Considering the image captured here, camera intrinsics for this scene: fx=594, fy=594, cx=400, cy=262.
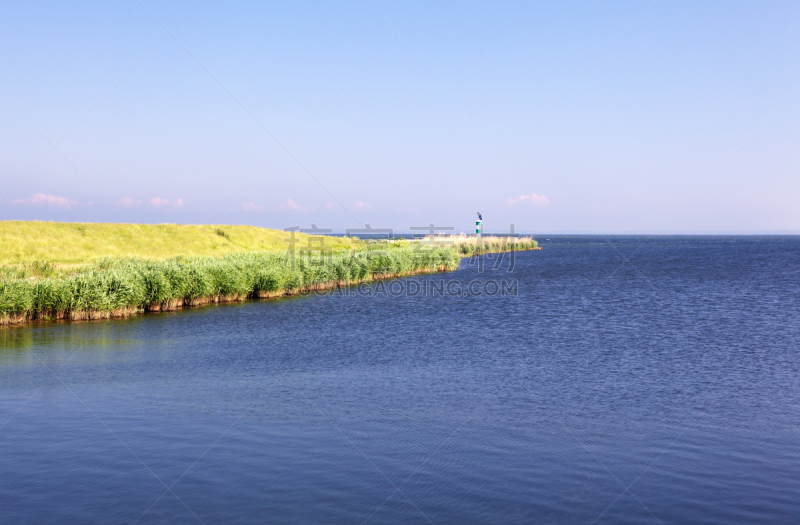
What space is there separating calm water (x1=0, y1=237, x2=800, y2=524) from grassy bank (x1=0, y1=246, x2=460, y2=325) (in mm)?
1499

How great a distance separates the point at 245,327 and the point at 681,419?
17.3 meters

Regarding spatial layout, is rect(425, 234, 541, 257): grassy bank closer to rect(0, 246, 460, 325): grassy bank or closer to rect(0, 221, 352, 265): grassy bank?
rect(0, 221, 352, 265): grassy bank

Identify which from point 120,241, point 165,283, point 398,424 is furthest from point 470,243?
point 398,424

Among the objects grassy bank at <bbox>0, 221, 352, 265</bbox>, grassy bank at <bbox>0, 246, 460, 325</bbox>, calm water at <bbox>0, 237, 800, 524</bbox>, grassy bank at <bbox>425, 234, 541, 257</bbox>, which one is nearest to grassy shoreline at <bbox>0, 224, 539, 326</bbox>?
grassy bank at <bbox>0, 246, 460, 325</bbox>

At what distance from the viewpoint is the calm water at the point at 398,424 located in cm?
866

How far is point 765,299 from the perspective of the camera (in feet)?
115

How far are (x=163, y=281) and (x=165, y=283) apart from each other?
0.15m

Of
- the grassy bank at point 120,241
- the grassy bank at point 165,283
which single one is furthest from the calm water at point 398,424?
the grassy bank at point 120,241

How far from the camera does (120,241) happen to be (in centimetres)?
5572

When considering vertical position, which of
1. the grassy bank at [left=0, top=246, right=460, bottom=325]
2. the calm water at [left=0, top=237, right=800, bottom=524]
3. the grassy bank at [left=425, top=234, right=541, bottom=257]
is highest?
the grassy bank at [left=425, top=234, right=541, bottom=257]

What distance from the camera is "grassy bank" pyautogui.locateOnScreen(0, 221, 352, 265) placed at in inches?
1777

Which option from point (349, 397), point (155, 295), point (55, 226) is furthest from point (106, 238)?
point (349, 397)

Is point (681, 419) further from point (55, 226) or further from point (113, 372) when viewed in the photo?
point (55, 226)

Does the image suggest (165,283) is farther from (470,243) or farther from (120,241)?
(470,243)
